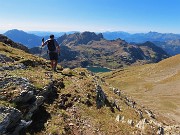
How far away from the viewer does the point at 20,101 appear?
19750 mm

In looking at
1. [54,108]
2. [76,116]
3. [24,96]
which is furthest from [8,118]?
[76,116]

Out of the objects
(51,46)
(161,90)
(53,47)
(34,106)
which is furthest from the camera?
(161,90)

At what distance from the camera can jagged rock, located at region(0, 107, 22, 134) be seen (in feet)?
54.3

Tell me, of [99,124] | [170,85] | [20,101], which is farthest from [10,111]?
[170,85]

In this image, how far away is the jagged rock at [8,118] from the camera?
16538 mm

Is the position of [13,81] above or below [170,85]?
above

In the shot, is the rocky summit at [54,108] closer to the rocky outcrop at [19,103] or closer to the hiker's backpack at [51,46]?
Answer: the rocky outcrop at [19,103]

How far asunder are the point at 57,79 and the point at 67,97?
11.2ft

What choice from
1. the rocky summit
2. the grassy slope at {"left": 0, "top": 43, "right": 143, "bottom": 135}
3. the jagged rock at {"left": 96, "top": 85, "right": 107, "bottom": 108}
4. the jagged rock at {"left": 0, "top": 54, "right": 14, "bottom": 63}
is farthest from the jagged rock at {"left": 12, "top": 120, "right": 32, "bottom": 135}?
the jagged rock at {"left": 0, "top": 54, "right": 14, "bottom": 63}

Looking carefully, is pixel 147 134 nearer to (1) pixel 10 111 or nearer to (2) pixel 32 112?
(2) pixel 32 112

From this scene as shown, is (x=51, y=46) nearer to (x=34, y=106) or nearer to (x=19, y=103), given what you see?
(x=34, y=106)

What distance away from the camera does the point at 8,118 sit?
17.0 m

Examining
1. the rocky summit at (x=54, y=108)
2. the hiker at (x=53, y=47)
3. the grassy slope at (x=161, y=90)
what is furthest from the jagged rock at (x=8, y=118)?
the grassy slope at (x=161, y=90)

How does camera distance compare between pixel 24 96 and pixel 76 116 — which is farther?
pixel 76 116
